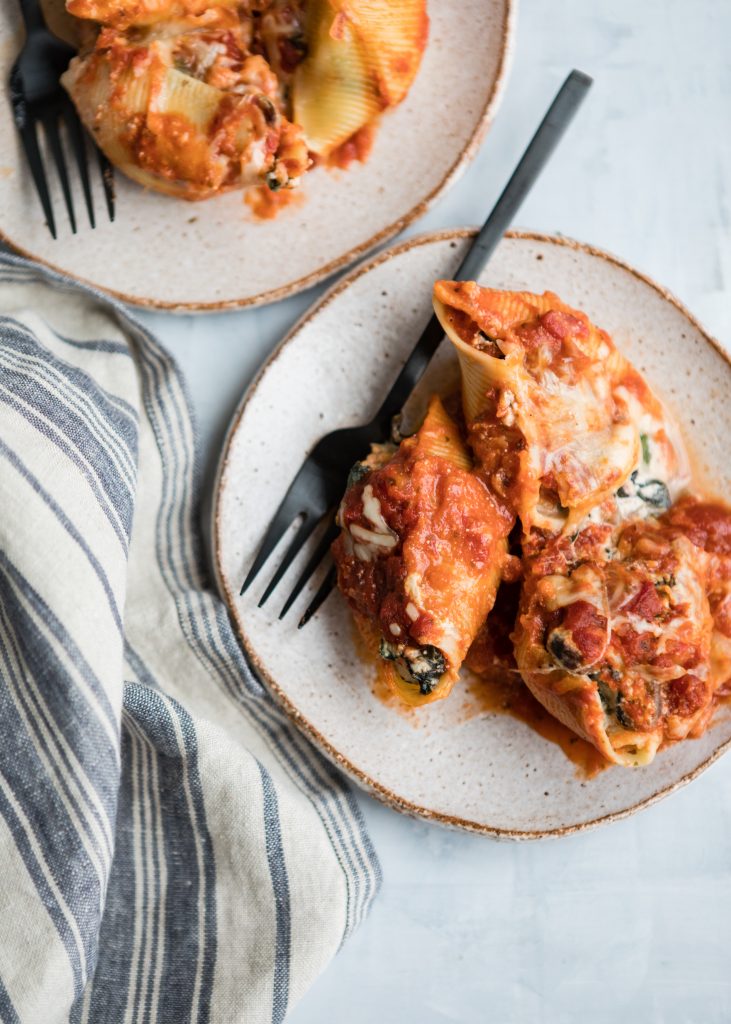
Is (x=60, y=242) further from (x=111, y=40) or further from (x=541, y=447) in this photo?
(x=541, y=447)

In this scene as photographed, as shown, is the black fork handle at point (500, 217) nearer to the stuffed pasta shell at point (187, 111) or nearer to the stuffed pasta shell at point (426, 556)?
the stuffed pasta shell at point (426, 556)

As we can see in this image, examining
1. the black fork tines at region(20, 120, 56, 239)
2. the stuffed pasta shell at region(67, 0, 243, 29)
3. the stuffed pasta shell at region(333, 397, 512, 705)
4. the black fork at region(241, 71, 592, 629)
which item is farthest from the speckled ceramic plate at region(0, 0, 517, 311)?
the stuffed pasta shell at region(333, 397, 512, 705)

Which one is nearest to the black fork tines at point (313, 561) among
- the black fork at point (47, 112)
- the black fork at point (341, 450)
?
the black fork at point (341, 450)

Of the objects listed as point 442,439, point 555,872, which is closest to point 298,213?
point 442,439

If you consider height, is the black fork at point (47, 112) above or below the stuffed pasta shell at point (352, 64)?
below

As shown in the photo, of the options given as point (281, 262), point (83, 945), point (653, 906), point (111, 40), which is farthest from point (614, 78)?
point (83, 945)

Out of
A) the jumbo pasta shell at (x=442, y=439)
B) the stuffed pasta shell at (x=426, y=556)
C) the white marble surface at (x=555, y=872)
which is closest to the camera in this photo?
the stuffed pasta shell at (x=426, y=556)

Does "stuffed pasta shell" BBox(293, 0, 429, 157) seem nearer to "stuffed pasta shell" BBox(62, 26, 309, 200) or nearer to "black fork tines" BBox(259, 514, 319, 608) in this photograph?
"stuffed pasta shell" BBox(62, 26, 309, 200)

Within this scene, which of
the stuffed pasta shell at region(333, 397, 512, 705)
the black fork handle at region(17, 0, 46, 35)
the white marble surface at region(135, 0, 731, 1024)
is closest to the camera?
the stuffed pasta shell at region(333, 397, 512, 705)
